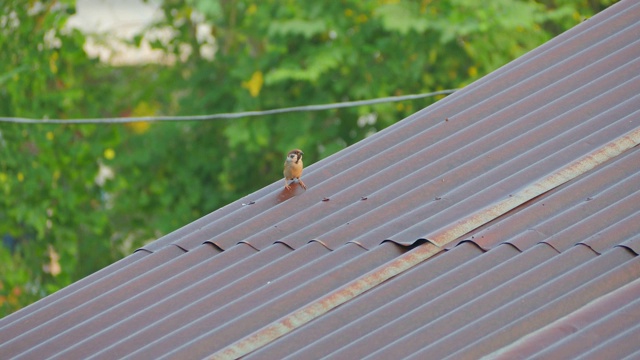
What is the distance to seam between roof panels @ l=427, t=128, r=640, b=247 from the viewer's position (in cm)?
380

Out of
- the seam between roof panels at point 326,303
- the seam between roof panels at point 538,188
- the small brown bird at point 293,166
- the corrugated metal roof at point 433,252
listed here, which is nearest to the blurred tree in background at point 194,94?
the corrugated metal roof at point 433,252

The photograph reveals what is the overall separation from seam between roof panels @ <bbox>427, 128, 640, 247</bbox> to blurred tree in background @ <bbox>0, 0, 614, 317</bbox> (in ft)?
24.1

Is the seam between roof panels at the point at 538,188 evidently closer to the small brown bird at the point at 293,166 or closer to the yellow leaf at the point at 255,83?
the small brown bird at the point at 293,166

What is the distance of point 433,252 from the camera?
3.72 metres

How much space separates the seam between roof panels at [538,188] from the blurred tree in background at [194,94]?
289 inches

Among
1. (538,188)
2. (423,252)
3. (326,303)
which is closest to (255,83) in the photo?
(538,188)

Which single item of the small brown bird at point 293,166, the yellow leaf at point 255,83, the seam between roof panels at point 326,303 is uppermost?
the yellow leaf at point 255,83

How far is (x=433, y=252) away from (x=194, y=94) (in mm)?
9918

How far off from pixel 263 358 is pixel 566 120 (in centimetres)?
179

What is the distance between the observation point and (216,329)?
144 inches

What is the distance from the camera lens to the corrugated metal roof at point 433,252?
3232 millimetres

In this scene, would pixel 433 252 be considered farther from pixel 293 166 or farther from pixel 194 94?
pixel 194 94

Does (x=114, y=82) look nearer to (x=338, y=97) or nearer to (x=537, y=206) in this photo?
(x=338, y=97)

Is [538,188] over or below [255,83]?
below
